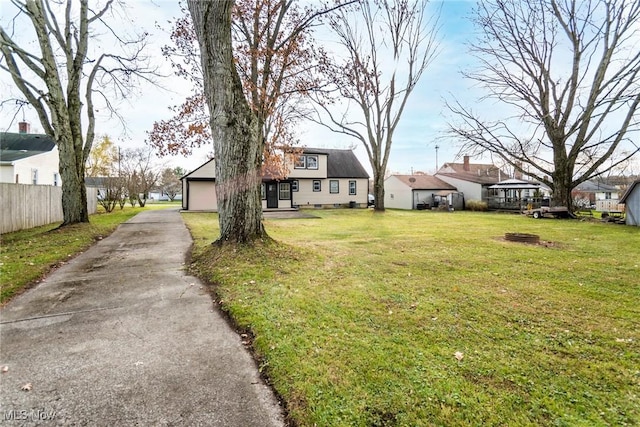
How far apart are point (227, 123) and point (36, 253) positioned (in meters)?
5.17

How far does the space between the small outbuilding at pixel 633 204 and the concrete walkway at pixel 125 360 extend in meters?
18.4

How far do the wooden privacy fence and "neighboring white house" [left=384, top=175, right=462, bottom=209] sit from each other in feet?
86.1

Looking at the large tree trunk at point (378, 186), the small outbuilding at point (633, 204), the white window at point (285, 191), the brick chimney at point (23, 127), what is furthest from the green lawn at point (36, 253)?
the brick chimney at point (23, 127)

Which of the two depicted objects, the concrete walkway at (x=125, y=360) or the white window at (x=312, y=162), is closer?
the concrete walkway at (x=125, y=360)

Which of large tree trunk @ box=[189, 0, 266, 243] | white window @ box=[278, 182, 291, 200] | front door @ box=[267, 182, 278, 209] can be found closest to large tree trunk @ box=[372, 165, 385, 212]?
white window @ box=[278, 182, 291, 200]

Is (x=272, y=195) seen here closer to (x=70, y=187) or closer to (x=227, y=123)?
(x=70, y=187)

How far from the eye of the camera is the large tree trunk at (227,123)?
6.17m

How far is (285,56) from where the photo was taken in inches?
391

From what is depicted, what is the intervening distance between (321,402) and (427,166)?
215 ft

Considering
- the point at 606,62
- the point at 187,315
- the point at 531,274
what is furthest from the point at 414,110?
the point at 187,315

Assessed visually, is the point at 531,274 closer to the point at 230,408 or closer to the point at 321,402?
A: the point at 321,402

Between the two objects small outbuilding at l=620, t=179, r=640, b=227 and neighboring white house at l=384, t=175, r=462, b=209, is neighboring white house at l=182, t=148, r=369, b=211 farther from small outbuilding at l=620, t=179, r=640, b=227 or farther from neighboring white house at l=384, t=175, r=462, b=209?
small outbuilding at l=620, t=179, r=640, b=227

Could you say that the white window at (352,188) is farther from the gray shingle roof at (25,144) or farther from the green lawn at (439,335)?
the gray shingle roof at (25,144)

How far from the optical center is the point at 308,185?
1113 inches
